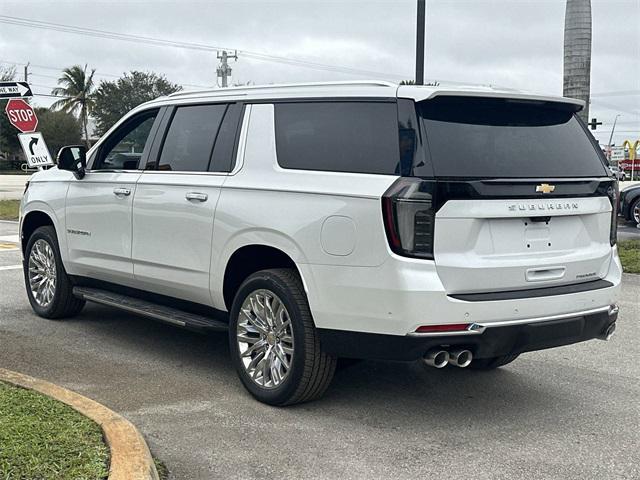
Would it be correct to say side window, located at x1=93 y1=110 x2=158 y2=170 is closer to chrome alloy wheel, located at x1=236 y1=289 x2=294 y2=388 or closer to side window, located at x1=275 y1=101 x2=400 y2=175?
side window, located at x1=275 y1=101 x2=400 y2=175

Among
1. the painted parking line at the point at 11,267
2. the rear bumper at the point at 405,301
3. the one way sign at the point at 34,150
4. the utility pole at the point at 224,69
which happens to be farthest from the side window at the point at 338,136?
the utility pole at the point at 224,69

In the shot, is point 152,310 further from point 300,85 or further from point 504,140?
point 504,140

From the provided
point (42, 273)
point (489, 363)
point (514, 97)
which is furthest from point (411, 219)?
point (42, 273)

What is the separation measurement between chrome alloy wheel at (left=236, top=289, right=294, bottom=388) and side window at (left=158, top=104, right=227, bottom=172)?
1.12 meters

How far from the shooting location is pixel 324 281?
4.75 m

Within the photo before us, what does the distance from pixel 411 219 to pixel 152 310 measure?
2505 mm

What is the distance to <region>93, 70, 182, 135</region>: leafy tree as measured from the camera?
75438 millimetres

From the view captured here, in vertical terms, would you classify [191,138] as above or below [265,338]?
above

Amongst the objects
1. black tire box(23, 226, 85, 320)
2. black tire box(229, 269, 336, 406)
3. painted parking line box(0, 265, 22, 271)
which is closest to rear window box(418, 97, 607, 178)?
black tire box(229, 269, 336, 406)

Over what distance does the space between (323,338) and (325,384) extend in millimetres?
407

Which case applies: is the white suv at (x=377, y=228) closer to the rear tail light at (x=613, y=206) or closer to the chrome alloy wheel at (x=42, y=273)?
the rear tail light at (x=613, y=206)

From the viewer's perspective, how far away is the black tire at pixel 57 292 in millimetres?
7328

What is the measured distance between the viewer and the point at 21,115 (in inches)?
600

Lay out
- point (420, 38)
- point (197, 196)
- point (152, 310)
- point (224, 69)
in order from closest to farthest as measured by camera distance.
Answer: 1. point (197, 196)
2. point (152, 310)
3. point (420, 38)
4. point (224, 69)
